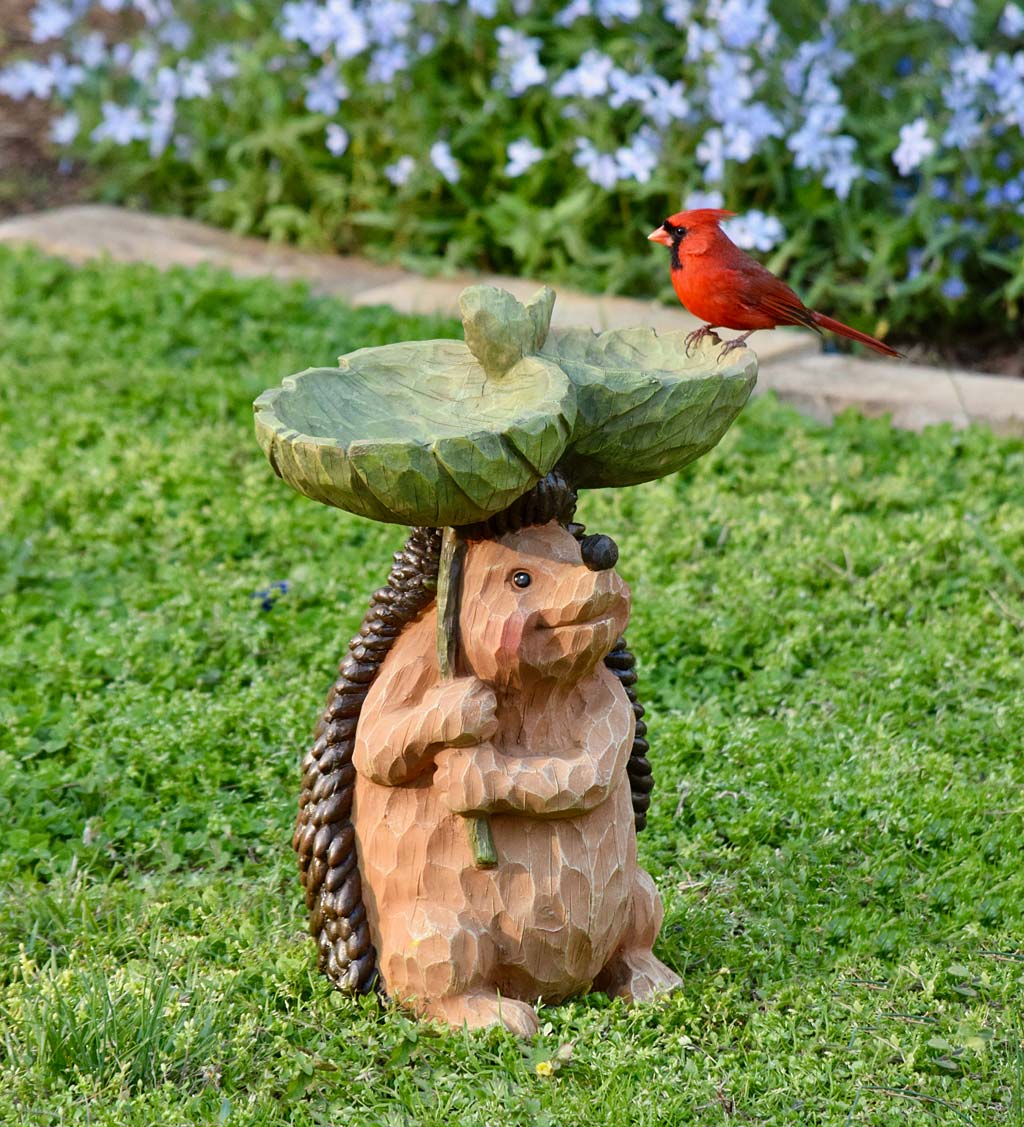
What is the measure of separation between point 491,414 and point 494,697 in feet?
1.75

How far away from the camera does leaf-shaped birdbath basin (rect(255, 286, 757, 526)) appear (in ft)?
8.21

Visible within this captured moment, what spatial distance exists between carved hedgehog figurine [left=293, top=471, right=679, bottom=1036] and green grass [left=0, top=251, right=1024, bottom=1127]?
0.43 feet

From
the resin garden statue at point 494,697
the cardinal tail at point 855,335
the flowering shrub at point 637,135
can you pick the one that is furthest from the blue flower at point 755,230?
the resin garden statue at point 494,697

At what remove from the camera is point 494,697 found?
2.81 metres

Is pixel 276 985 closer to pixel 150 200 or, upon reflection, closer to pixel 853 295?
pixel 853 295

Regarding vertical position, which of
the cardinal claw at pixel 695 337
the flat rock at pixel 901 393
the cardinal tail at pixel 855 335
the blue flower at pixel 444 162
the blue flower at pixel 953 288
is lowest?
the flat rock at pixel 901 393

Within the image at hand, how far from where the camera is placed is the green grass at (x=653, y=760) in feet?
9.43

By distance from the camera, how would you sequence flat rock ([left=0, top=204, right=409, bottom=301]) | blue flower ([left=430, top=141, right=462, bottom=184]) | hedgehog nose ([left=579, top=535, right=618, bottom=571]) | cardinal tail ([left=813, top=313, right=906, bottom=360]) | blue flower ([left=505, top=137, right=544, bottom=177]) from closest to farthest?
hedgehog nose ([left=579, top=535, right=618, bottom=571])
cardinal tail ([left=813, top=313, right=906, bottom=360])
blue flower ([left=505, top=137, right=544, bottom=177])
blue flower ([left=430, top=141, right=462, bottom=184])
flat rock ([left=0, top=204, right=409, bottom=301])

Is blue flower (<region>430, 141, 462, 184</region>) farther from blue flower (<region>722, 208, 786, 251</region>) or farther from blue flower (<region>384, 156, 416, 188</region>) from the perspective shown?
blue flower (<region>722, 208, 786, 251</region>)

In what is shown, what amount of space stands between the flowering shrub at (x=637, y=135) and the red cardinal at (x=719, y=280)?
3512 millimetres

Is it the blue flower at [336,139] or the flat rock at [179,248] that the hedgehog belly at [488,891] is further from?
the blue flower at [336,139]

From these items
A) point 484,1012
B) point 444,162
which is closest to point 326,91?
point 444,162

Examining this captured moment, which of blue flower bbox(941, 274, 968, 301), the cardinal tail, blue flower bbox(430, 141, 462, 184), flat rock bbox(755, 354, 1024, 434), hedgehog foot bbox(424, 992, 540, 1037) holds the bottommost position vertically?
flat rock bbox(755, 354, 1024, 434)

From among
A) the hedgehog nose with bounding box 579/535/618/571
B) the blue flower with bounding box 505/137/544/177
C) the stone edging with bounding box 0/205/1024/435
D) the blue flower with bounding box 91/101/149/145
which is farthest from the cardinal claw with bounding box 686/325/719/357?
the blue flower with bounding box 91/101/149/145
